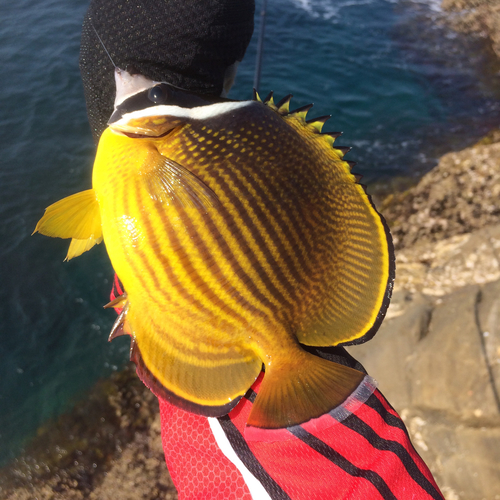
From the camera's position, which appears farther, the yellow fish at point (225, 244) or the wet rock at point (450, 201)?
the wet rock at point (450, 201)

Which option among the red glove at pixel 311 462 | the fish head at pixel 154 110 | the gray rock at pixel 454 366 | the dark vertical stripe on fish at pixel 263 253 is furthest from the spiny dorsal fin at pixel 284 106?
the gray rock at pixel 454 366

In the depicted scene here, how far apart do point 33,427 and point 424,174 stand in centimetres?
718

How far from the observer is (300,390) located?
115 cm

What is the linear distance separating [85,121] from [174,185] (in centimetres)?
714

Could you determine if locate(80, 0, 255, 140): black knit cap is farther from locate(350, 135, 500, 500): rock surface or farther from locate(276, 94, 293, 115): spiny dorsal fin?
locate(350, 135, 500, 500): rock surface

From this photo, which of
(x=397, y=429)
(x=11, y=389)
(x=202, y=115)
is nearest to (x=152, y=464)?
(x=11, y=389)

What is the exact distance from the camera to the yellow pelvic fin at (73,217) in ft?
3.70

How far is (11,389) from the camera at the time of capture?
4.52m

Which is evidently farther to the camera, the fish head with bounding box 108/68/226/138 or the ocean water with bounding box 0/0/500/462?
the ocean water with bounding box 0/0/500/462

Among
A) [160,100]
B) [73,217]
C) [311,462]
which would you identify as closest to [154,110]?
[160,100]

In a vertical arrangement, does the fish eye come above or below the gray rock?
above

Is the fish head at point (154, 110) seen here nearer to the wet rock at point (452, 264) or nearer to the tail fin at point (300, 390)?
the tail fin at point (300, 390)

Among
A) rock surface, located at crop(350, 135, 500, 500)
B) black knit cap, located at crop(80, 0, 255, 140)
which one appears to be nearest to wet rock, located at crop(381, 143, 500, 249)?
rock surface, located at crop(350, 135, 500, 500)

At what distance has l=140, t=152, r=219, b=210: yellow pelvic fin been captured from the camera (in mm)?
1032
